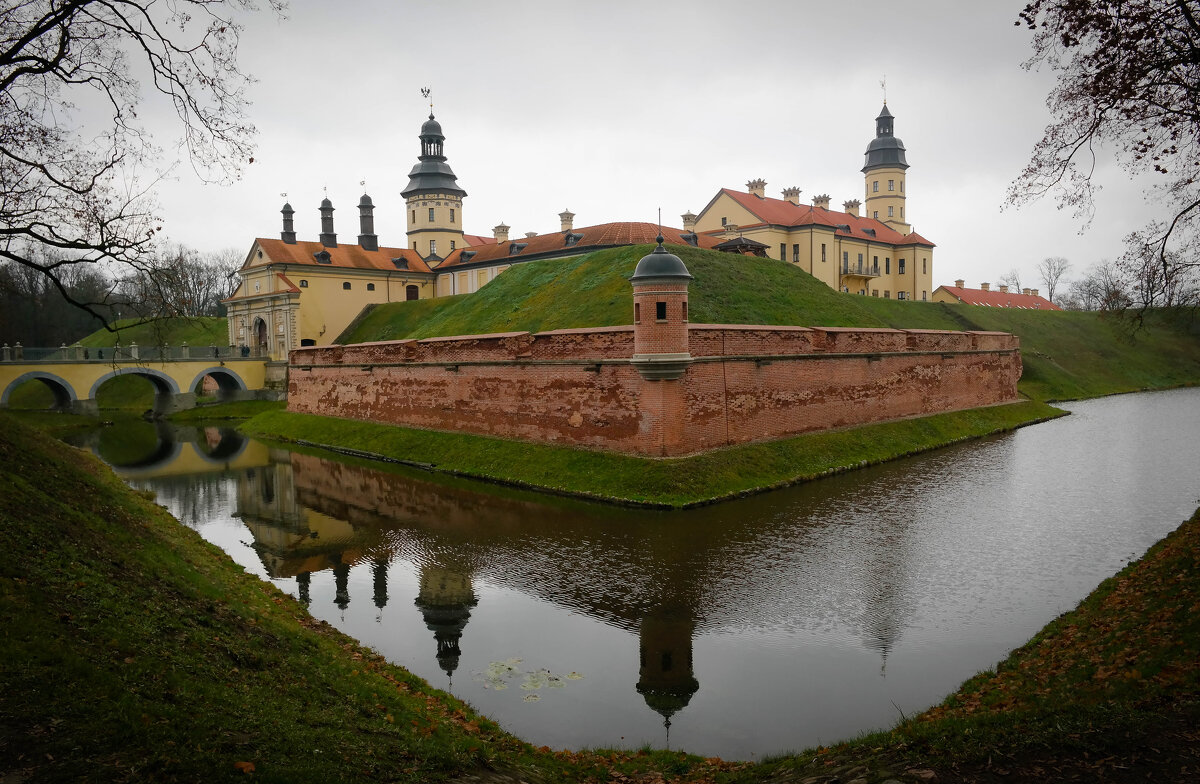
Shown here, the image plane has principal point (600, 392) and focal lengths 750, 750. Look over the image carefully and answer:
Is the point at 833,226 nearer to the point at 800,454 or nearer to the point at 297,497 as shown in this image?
the point at 800,454

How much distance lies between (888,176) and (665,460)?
51924mm

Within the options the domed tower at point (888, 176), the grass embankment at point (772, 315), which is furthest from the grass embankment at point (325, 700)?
the domed tower at point (888, 176)

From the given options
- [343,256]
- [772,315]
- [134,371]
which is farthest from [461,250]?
[772,315]

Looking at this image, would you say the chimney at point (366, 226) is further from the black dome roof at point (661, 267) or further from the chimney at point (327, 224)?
the black dome roof at point (661, 267)

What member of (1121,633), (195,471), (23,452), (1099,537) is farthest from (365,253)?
(1121,633)

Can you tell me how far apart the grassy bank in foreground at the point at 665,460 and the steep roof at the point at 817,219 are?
23.1m

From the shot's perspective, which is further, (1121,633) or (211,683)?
(1121,633)

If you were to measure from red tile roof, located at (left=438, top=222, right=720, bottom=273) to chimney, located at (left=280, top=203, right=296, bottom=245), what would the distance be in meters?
9.88

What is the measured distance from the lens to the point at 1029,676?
7.14 meters

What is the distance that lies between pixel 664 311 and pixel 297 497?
10550 mm

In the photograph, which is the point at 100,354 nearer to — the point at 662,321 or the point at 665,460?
the point at 662,321

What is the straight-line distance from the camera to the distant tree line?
29.3 feet

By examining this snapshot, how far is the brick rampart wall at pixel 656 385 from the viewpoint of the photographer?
18328mm

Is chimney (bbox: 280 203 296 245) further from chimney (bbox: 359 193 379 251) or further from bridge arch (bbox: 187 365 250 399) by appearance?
bridge arch (bbox: 187 365 250 399)
